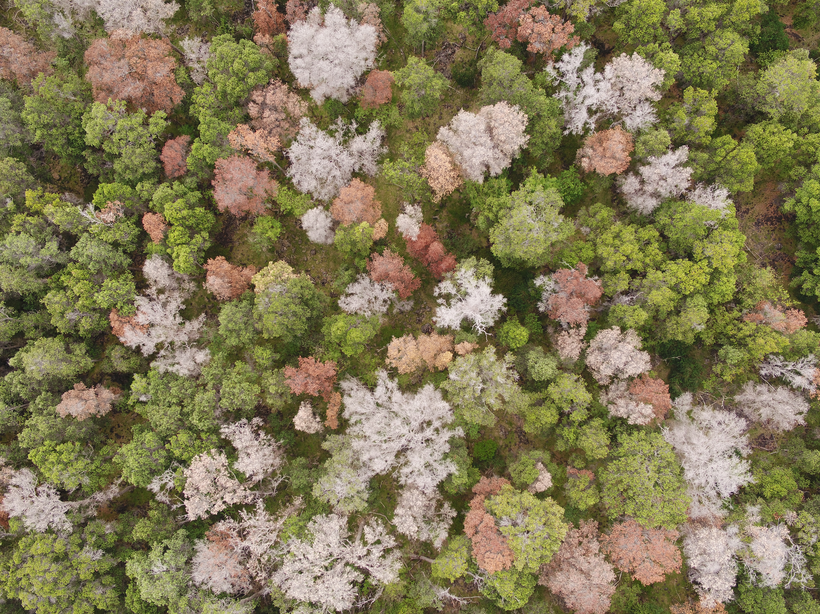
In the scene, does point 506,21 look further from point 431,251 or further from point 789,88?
point 789,88

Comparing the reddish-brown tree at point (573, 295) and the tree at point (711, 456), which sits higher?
the reddish-brown tree at point (573, 295)

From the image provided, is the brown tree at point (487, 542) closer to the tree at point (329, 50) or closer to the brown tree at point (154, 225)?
the brown tree at point (154, 225)

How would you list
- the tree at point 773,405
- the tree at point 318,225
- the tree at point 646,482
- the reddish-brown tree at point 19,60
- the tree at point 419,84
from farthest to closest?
the reddish-brown tree at point 19,60 < the tree at point 318,225 < the tree at point 419,84 < the tree at point 773,405 < the tree at point 646,482

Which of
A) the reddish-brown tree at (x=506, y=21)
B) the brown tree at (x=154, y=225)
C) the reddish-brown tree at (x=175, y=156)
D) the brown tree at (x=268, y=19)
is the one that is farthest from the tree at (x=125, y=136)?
the reddish-brown tree at (x=506, y=21)

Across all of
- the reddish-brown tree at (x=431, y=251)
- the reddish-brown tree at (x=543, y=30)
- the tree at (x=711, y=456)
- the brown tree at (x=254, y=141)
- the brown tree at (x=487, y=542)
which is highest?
the reddish-brown tree at (x=543, y=30)

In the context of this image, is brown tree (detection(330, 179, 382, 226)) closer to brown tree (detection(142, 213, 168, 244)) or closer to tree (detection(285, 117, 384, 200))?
tree (detection(285, 117, 384, 200))

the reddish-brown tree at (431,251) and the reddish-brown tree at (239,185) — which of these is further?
the reddish-brown tree at (431,251)

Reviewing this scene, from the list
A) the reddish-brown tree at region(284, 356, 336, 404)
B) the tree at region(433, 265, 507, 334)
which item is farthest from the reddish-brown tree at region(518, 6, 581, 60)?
the reddish-brown tree at region(284, 356, 336, 404)
